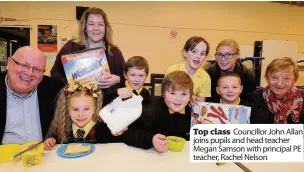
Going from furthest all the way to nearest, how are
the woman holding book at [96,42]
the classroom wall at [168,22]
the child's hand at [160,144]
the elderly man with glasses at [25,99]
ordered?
the classroom wall at [168,22]
the woman holding book at [96,42]
the elderly man with glasses at [25,99]
the child's hand at [160,144]

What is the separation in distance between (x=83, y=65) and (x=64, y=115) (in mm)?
266

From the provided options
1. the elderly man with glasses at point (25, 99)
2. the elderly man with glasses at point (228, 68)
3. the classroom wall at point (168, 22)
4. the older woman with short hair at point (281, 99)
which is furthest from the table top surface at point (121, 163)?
the classroom wall at point (168, 22)

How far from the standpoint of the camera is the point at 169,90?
1.15 m

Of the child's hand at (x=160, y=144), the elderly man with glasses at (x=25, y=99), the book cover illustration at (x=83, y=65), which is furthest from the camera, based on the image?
the book cover illustration at (x=83, y=65)

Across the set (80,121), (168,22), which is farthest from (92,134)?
(168,22)

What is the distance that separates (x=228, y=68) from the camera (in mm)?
1507

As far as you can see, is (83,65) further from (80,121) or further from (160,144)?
(160,144)

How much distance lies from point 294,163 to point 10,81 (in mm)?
1280

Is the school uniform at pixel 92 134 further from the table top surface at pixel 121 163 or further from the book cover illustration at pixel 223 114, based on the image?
the book cover illustration at pixel 223 114

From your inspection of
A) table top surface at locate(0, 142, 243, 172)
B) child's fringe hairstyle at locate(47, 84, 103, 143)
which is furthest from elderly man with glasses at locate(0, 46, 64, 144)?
table top surface at locate(0, 142, 243, 172)

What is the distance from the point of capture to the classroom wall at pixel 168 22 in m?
3.04

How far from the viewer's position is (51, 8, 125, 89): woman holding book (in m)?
1.32

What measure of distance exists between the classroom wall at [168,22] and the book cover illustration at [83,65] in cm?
214

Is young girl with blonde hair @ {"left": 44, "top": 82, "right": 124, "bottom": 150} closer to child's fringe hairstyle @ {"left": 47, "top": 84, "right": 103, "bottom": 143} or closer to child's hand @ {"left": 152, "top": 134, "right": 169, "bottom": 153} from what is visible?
child's fringe hairstyle @ {"left": 47, "top": 84, "right": 103, "bottom": 143}
